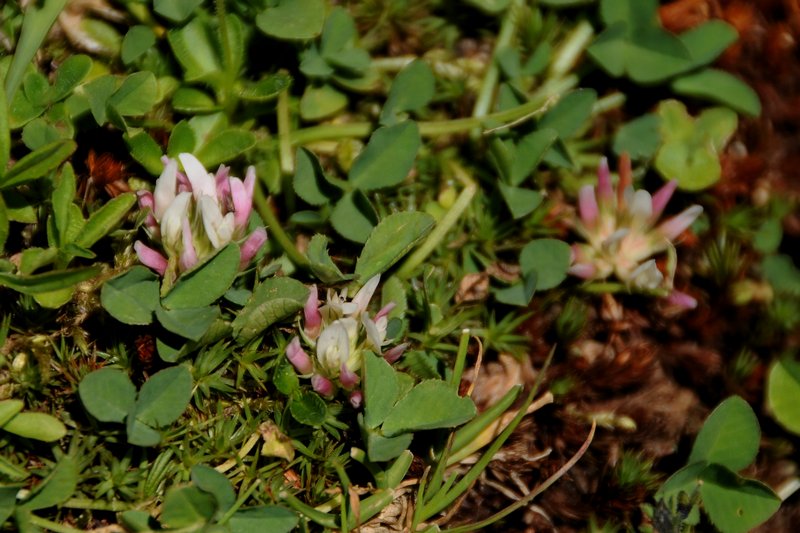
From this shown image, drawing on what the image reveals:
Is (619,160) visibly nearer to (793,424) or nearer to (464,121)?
(464,121)

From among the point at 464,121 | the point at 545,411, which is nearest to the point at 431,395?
the point at 545,411

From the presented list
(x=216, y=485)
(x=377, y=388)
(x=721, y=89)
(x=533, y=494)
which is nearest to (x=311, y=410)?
(x=377, y=388)

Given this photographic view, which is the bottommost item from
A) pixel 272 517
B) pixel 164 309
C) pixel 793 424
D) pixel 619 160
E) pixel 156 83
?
pixel 793 424

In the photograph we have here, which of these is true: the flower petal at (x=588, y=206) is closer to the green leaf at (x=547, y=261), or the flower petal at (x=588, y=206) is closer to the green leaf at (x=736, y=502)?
the green leaf at (x=547, y=261)

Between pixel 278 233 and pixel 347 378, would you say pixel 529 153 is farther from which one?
pixel 347 378

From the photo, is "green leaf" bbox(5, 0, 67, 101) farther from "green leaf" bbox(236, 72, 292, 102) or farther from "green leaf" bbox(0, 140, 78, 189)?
"green leaf" bbox(236, 72, 292, 102)

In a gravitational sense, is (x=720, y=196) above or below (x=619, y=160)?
below

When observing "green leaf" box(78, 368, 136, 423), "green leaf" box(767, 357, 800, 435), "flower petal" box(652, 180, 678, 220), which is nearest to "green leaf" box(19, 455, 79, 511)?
"green leaf" box(78, 368, 136, 423)
